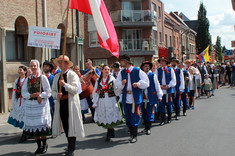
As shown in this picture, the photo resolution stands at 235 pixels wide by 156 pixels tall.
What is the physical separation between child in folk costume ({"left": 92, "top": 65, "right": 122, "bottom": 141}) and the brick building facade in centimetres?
468

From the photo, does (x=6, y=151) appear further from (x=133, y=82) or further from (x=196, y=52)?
(x=196, y=52)

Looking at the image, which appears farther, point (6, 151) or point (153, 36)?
point (153, 36)

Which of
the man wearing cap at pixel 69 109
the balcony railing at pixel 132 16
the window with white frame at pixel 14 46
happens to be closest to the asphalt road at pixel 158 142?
the man wearing cap at pixel 69 109

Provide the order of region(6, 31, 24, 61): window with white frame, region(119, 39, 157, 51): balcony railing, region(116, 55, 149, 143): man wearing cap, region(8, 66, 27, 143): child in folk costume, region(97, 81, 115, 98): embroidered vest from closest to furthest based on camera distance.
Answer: region(116, 55, 149, 143): man wearing cap < region(97, 81, 115, 98): embroidered vest < region(8, 66, 27, 143): child in folk costume < region(6, 31, 24, 61): window with white frame < region(119, 39, 157, 51): balcony railing

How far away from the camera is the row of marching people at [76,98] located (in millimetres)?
5730

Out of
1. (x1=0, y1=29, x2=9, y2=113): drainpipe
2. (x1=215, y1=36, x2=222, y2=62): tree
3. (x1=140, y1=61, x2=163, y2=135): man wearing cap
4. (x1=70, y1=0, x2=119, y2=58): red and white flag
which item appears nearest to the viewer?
(x1=70, y1=0, x2=119, y2=58): red and white flag

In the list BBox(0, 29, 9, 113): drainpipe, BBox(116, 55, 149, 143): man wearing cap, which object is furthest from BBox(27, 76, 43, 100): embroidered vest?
BBox(0, 29, 9, 113): drainpipe

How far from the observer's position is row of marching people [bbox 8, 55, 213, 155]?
18.8 feet

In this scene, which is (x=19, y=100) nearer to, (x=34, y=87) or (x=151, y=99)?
(x=34, y=87)

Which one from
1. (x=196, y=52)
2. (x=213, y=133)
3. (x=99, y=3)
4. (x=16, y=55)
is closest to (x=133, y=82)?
(x=99, y=3)

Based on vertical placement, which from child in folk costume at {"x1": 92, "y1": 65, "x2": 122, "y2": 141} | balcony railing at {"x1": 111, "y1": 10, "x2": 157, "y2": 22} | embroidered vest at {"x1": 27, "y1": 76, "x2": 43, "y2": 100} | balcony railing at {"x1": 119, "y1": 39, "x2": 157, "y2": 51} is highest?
balcony railing at {"x1": 111, "y1": 10, "x2": 157, "y2": 22}

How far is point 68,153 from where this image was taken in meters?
5.61

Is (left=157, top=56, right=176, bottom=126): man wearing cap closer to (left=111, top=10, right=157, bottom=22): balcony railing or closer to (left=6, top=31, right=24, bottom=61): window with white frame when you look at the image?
(left=6, top=31, right=24, bottom=61): window with white frame

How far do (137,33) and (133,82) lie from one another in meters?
26.8
